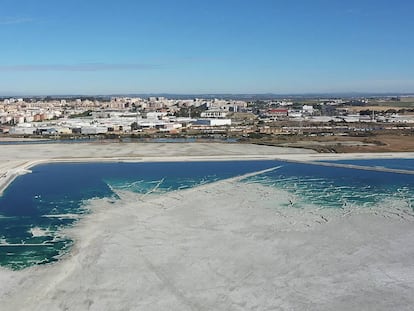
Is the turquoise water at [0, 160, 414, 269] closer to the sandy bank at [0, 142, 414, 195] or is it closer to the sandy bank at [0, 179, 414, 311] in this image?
the sandy bank at [0, 179, 414, 311]

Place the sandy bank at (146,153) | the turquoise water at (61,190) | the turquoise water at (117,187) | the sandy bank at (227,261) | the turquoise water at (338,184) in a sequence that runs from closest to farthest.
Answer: the sandy bank at (227,261) < the turquoise water at (61,190) < the turquoise water at (117,187) < the turquoise water at (338,184) < the sandy bank at (146,153)

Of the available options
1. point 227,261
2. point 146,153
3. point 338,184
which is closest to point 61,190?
point 227,261

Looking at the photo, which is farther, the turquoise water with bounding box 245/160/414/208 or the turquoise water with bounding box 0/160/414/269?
the turquoise water with bounding box 245/160/414/208

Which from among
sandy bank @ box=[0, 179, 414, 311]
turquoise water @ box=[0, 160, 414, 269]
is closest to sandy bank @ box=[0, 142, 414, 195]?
turquoise water @ box=[0, 160, 414, 269]

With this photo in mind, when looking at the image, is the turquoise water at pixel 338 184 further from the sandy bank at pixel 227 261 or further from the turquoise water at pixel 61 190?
the turquoise water at pixel 61 190

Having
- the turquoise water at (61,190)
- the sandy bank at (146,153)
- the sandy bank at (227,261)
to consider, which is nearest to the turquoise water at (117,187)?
the turquoise water at (61,190)

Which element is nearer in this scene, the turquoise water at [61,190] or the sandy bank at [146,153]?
the turquoise water at [61,190]
